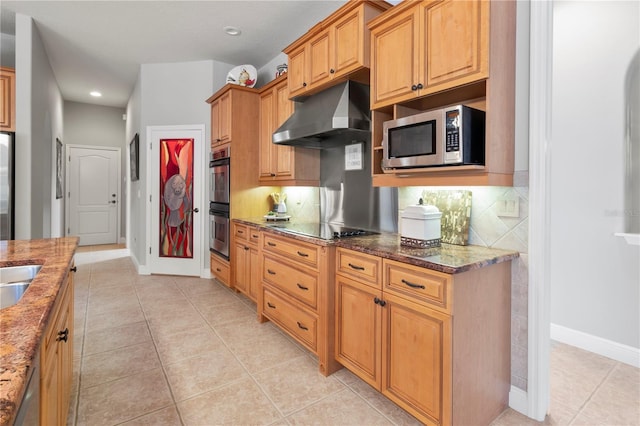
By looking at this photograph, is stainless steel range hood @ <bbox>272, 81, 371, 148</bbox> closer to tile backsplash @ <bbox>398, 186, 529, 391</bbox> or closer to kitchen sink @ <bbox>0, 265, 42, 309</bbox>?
tile backsplash @ <bbox>398, 186, 529, 391</bbox>

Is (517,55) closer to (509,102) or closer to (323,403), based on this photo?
(509,102)

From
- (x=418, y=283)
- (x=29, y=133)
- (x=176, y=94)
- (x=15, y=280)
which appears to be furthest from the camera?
(x=176, y=94)

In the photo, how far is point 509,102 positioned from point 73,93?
7423 mm

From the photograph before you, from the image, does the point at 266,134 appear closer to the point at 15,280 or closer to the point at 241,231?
the point at 241,231

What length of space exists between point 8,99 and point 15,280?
3122 mm

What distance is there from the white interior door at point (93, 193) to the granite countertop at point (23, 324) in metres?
6.47

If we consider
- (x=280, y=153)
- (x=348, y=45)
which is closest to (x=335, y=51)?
(x=348, y=45)

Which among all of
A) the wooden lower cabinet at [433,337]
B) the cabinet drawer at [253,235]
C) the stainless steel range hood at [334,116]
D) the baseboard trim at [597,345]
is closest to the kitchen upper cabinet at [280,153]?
the stainless steel range hood at [334,116]

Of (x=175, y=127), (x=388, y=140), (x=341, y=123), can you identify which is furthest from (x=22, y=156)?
(x=388, y=140)

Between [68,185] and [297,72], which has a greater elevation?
[297,72]

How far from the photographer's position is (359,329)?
204 cm

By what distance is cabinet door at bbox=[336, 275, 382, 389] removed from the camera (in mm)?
1919

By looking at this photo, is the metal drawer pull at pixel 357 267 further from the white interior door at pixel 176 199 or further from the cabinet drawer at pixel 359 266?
the white interior door at pixel 176 199

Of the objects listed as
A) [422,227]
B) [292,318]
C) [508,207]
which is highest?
[508,207]
